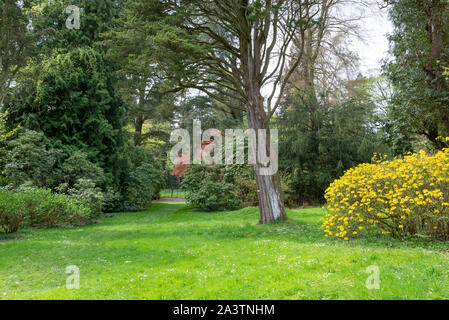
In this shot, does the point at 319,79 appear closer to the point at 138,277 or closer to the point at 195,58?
the point at 195,58

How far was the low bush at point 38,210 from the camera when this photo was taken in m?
9.94

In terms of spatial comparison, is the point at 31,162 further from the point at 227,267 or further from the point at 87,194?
the point at 227,267

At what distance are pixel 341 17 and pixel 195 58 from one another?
45.5 ft

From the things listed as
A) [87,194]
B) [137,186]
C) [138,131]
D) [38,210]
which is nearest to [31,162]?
[87,194]

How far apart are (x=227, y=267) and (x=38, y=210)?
847cm

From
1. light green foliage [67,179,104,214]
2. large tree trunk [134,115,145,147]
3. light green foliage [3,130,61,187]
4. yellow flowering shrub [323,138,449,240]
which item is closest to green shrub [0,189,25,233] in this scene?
light green foliage [67,179,104,214]

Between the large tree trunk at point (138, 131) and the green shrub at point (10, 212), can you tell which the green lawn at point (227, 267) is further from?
the large tree trunk at point (138, 131)

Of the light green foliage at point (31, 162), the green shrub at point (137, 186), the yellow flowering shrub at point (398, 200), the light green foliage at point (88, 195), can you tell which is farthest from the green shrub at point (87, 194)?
the yellow flowering shrub at point (398, 200)

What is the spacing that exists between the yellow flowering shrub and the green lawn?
1.51 feet

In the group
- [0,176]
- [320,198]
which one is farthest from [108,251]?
[320,198]

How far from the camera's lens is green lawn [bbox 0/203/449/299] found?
13.5 feet

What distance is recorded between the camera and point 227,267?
17.6 ft

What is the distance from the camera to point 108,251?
7.43 meters

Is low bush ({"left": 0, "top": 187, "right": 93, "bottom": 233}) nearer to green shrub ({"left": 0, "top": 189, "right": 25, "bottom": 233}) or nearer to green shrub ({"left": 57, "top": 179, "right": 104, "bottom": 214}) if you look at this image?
green shrub ({"left": 0, "top": 189, "right": 25, "bottom": 233})
